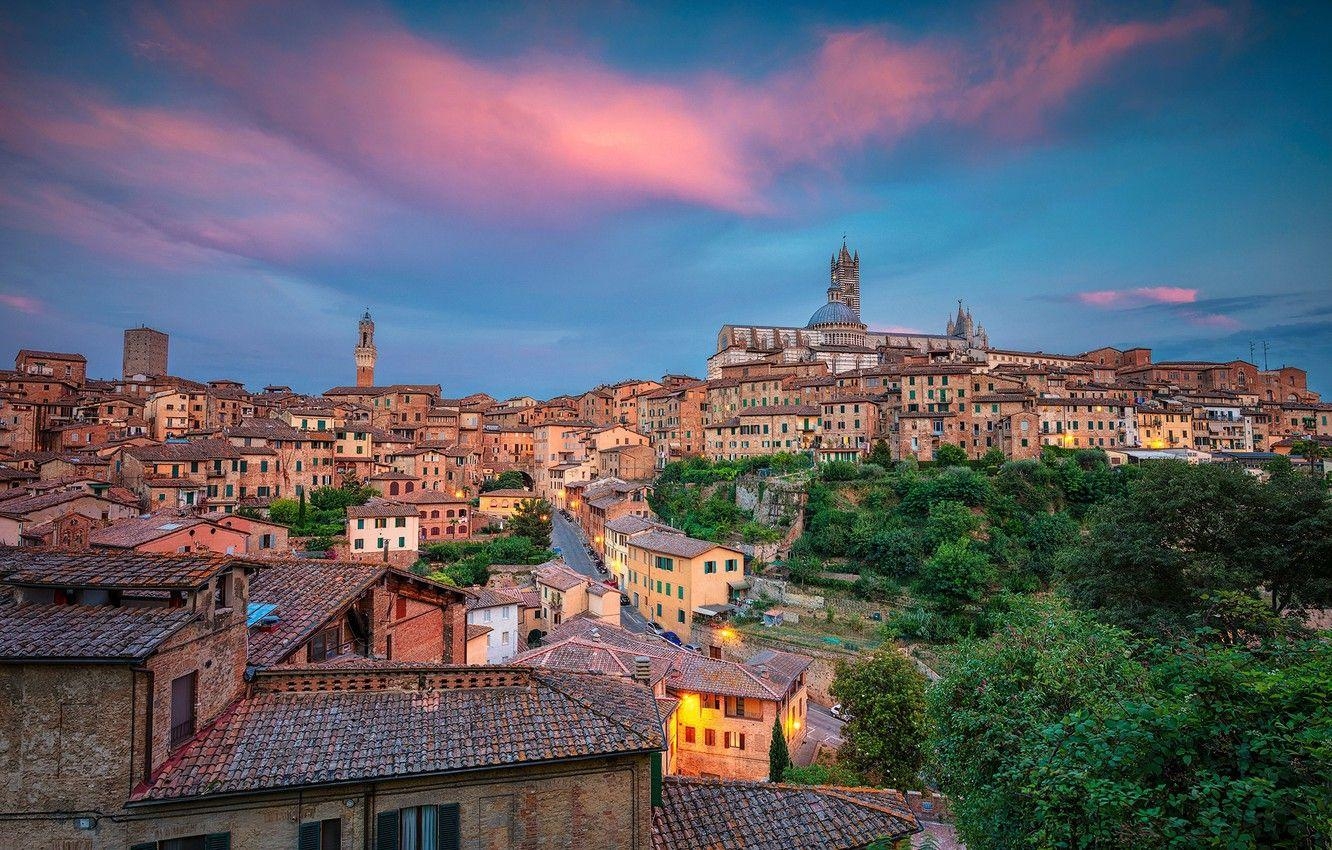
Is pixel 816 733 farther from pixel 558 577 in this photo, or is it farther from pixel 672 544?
pixel 558 577

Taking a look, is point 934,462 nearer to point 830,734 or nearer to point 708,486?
point 708,486

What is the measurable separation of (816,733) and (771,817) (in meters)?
24.8

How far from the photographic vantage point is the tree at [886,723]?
2523 cm

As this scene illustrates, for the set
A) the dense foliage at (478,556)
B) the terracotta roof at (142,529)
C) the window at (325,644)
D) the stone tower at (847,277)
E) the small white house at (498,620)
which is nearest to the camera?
the window at (325,644)

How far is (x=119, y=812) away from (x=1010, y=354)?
101 metres

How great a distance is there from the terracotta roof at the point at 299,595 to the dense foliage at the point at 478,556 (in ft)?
112

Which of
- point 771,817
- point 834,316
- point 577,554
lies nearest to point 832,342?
point 834,316

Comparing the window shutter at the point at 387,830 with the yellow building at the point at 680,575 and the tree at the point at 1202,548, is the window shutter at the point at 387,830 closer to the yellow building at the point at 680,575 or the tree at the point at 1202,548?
the tree at the point at 1202,548

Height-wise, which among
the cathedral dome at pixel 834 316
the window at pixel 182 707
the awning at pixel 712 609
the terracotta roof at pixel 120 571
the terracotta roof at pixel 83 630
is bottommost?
the awning at pixel 712 609

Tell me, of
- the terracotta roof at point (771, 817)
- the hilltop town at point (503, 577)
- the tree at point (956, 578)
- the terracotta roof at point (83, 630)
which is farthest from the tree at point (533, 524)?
the terracotta roof at point (83, 630)

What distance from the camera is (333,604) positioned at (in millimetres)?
12172

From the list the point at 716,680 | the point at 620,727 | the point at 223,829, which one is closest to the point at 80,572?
the point at 223,829

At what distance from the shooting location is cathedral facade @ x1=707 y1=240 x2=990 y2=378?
96750 mm

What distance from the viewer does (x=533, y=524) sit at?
2174 inches
